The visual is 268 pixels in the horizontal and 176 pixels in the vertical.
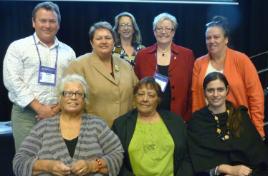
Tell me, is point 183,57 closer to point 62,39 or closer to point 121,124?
point 121,124

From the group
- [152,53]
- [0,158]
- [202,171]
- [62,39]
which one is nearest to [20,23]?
[62,39]

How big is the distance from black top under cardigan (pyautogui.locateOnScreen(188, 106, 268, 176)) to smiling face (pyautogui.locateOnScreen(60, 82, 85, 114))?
0.84 metres

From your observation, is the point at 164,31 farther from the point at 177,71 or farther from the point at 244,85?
the point at 244,85

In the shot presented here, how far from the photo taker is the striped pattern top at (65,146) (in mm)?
2652

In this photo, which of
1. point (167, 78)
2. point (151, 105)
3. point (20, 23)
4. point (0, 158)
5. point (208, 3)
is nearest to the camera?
point (151, 105)

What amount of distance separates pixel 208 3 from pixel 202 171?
361 centimetres

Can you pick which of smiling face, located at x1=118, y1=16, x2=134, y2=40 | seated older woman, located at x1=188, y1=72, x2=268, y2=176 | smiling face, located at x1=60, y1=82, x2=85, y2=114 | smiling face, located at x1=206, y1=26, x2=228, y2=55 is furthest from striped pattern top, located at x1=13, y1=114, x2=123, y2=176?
smiling face, located at x1=118, y1=16, x2=134, y2=40

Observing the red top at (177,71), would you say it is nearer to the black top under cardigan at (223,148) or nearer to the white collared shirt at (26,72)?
the black top under cardigan at (223,148)

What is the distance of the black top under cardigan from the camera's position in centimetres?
298

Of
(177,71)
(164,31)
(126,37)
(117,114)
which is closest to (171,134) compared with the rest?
(117,114)

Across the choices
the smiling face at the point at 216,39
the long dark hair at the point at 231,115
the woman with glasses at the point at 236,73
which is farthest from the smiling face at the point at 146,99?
the smiling face at the point at 216,39

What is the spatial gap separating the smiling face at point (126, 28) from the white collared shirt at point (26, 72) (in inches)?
38.9

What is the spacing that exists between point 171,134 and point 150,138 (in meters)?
0.16

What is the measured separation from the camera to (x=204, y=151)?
3.01 meters
